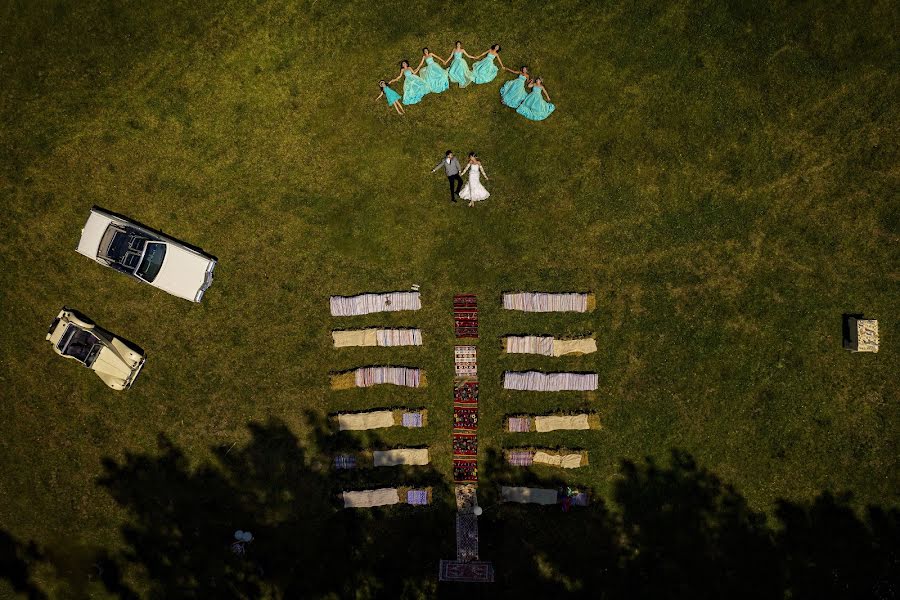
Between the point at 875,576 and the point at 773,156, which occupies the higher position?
the point at 773,156

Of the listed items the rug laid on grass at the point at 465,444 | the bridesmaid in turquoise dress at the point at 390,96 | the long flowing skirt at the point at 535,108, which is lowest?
the rug laid on grass at the point at 465,444

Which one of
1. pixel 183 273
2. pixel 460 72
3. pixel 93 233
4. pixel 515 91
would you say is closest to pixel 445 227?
pixel 515 91

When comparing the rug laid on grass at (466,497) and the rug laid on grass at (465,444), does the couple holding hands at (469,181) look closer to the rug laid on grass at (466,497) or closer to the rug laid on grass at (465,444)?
the rug laid on grass at (465,444)

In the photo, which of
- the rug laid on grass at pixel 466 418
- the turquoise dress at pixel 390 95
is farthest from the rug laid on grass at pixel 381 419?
the turquoise dress at pixel 390 95

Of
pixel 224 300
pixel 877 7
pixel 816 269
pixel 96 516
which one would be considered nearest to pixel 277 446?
pixel 224 300

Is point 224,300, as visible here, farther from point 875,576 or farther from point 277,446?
point 875,576

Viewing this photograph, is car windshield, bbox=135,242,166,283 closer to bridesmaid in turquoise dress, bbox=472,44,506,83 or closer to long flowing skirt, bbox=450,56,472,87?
long flowing skirt, bbox=450,56,472,87

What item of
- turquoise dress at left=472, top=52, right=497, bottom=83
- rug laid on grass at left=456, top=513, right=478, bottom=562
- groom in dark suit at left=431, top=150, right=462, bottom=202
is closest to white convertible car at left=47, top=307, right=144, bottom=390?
groom in dark suit at left=431, top=150, right=462, bottom=202
